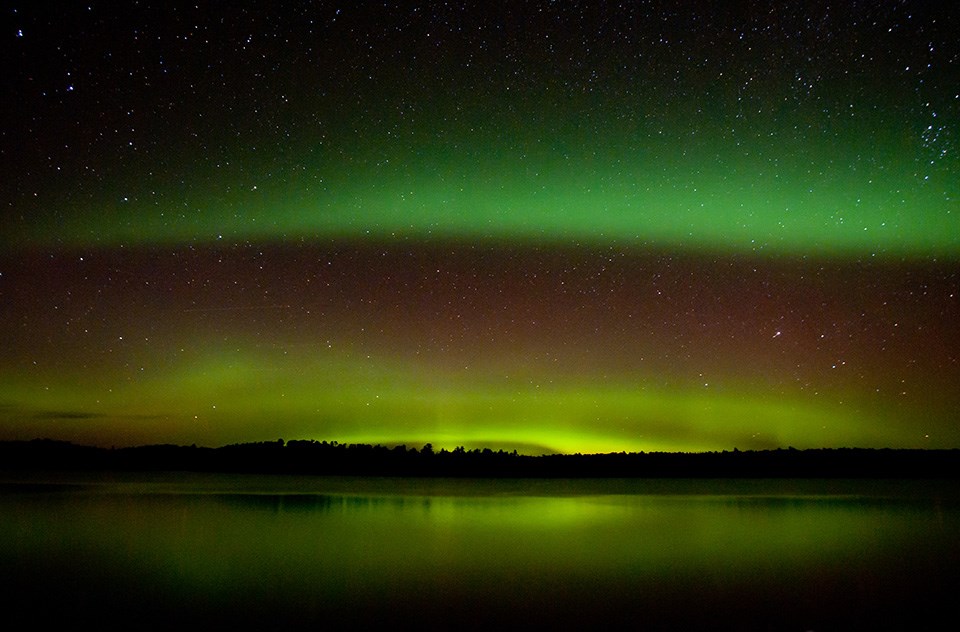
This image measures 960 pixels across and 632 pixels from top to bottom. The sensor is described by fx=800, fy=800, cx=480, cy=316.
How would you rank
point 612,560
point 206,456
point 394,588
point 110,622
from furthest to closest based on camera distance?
point 206,456 → point 612,560 → point 394,588 → point 110,622

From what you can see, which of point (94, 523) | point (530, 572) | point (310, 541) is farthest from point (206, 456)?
point (530, 572)

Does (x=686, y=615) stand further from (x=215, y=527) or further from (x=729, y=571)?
(x=215, y=527)

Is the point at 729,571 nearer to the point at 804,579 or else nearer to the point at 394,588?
the point at 804,579

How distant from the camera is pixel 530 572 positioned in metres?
10.3

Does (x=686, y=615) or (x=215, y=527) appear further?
(x=215, y=527)

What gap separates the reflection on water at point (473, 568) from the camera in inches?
306

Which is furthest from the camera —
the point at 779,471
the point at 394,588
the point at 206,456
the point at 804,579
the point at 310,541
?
the point at 206,456

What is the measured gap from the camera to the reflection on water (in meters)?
7.78

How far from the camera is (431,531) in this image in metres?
15.6

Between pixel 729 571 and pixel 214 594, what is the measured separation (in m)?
6.43

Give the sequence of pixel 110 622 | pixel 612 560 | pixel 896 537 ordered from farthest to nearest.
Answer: pixel 896 537, pixel 612 560, pixel 110 622

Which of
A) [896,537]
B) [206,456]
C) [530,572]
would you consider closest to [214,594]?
[530,572]

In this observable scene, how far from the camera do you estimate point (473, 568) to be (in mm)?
10867

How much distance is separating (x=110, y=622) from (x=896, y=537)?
13662mm
